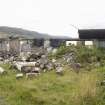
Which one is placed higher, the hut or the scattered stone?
the hut

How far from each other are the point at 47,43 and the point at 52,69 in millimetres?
12433

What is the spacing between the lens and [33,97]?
271 inches

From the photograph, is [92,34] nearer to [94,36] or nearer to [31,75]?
[94,36]

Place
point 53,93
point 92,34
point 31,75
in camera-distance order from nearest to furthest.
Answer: point 53,93
point 31,75
point 92,34

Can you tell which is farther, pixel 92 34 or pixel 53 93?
pixel 92 34

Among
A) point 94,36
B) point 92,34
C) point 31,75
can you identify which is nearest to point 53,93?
point 31,75

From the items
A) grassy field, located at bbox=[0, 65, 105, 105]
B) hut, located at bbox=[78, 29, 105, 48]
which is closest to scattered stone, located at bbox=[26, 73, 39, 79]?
grassy field, located at bbox=[0, 65, 105, 105]

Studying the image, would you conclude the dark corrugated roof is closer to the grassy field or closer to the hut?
the hut

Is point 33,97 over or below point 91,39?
below

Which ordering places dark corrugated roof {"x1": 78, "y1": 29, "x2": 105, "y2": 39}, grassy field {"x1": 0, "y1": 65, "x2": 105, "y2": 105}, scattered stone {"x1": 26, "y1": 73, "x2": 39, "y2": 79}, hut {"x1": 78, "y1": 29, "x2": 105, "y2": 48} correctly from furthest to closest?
dark corrugated roof {"x1": 78, "y1": 29, "x2": 105, "y2": 39}
hut {"x1": 78, "y1": 29, "x2": 105, "y2": 48}
scattered stone {"x1": 26, "y1": 73, "x2": 39, "y2": 79}
grassy field {"x1": 0, "y1": 65, "x2": 105, "y2": 105}

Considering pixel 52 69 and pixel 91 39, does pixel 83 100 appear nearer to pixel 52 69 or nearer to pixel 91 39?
pixel 52 69

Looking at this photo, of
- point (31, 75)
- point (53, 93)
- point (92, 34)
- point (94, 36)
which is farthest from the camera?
point (92, 34)

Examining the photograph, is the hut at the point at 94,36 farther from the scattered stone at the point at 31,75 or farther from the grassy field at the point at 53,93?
the grassy field at the point at 53,93

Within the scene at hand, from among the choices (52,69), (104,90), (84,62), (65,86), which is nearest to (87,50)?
(84,62)
